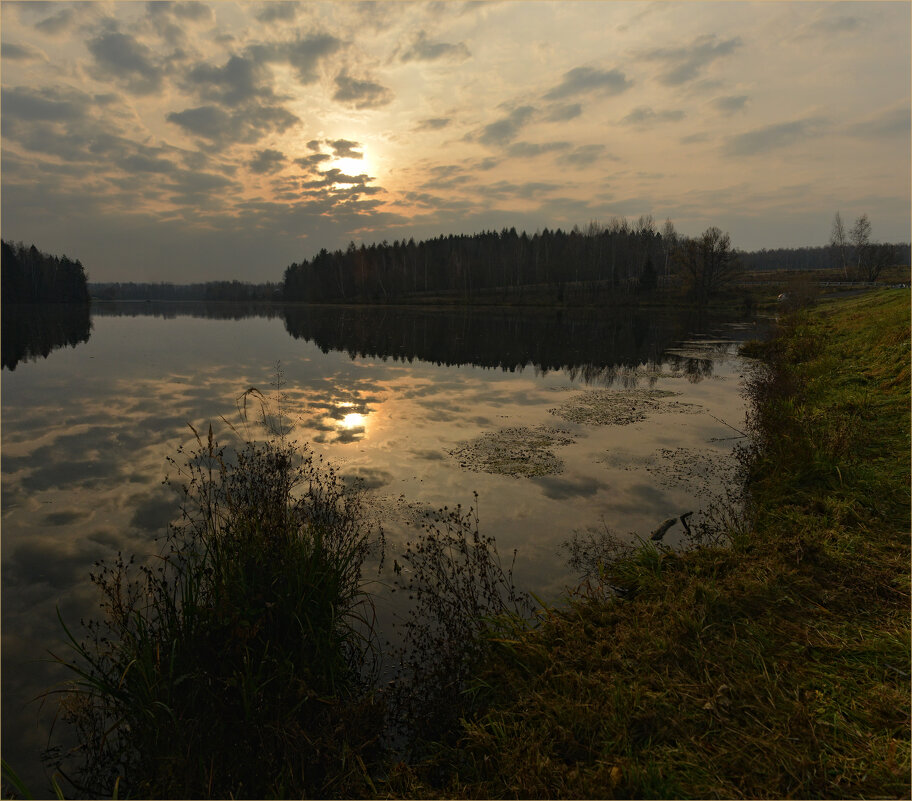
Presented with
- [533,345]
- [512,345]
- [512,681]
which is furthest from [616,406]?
[512,345]

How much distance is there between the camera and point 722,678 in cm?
445

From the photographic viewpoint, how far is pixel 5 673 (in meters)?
5.49

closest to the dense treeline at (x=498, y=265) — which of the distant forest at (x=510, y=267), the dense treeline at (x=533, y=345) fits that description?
the distant forest at (x=510, y=267)

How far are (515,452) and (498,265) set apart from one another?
121 meters

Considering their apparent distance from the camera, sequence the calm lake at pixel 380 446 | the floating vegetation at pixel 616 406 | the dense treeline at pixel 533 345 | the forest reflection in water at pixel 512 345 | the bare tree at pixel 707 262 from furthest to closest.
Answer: the bare tree at pixel 707 262 < the dense treeline at pixel 533 345 < the forest reflection in water at pixel 512 345 < the floating vegetation at pixel 616 406 < the calm lake at pixel 380 446

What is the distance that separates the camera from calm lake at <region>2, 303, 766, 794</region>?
24.0 feet

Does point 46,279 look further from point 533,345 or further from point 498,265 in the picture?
point 533,345

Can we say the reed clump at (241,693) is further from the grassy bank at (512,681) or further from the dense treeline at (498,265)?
the dense treeline at (498,265)

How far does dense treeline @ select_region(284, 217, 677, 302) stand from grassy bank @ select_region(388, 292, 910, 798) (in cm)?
9309

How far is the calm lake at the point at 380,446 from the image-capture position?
24.0 ft

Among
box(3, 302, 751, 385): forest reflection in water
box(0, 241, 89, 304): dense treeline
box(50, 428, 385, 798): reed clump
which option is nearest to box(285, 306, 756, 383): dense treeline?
box(3, 302, 751, 385): forest reflection in water

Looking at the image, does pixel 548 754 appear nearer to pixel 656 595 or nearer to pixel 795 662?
pixel 795 662

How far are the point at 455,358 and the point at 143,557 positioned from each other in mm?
24293

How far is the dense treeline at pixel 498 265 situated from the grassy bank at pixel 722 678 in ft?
305
